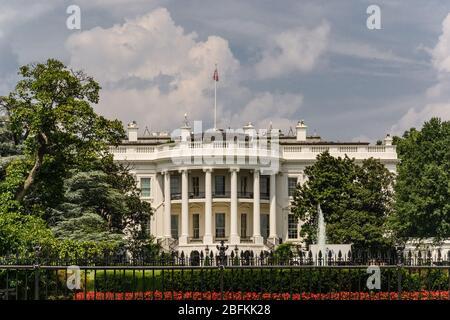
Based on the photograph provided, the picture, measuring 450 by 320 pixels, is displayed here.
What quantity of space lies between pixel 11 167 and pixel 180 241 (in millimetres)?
36795

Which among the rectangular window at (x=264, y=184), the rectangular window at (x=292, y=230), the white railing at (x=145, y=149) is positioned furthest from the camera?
the rectangular window at (x=264, y=184)

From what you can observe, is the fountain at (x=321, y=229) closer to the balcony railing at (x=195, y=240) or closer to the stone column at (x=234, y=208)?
the stone column at (x=234, y=208)

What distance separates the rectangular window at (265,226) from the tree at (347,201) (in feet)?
35.5

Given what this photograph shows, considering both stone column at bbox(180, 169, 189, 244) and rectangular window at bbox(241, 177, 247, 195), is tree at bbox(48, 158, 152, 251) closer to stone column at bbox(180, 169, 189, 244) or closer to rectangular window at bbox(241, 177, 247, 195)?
stone column at bbox(180, 169, 189, 244)

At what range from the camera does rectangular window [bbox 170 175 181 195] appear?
76.4 m

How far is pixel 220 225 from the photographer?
74812 millimetres

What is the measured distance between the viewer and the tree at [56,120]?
123 feet

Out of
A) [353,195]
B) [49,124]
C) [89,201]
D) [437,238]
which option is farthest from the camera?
[353,195]

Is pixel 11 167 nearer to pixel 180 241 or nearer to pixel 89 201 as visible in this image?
pixel 89 201

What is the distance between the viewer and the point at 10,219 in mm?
29656

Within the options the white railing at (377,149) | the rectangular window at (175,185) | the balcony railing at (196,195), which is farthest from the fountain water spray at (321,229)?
the rectangular window at (175,185)

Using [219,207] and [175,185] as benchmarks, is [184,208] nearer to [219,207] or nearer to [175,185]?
[219,207]

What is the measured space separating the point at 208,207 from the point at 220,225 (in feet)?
8.11
